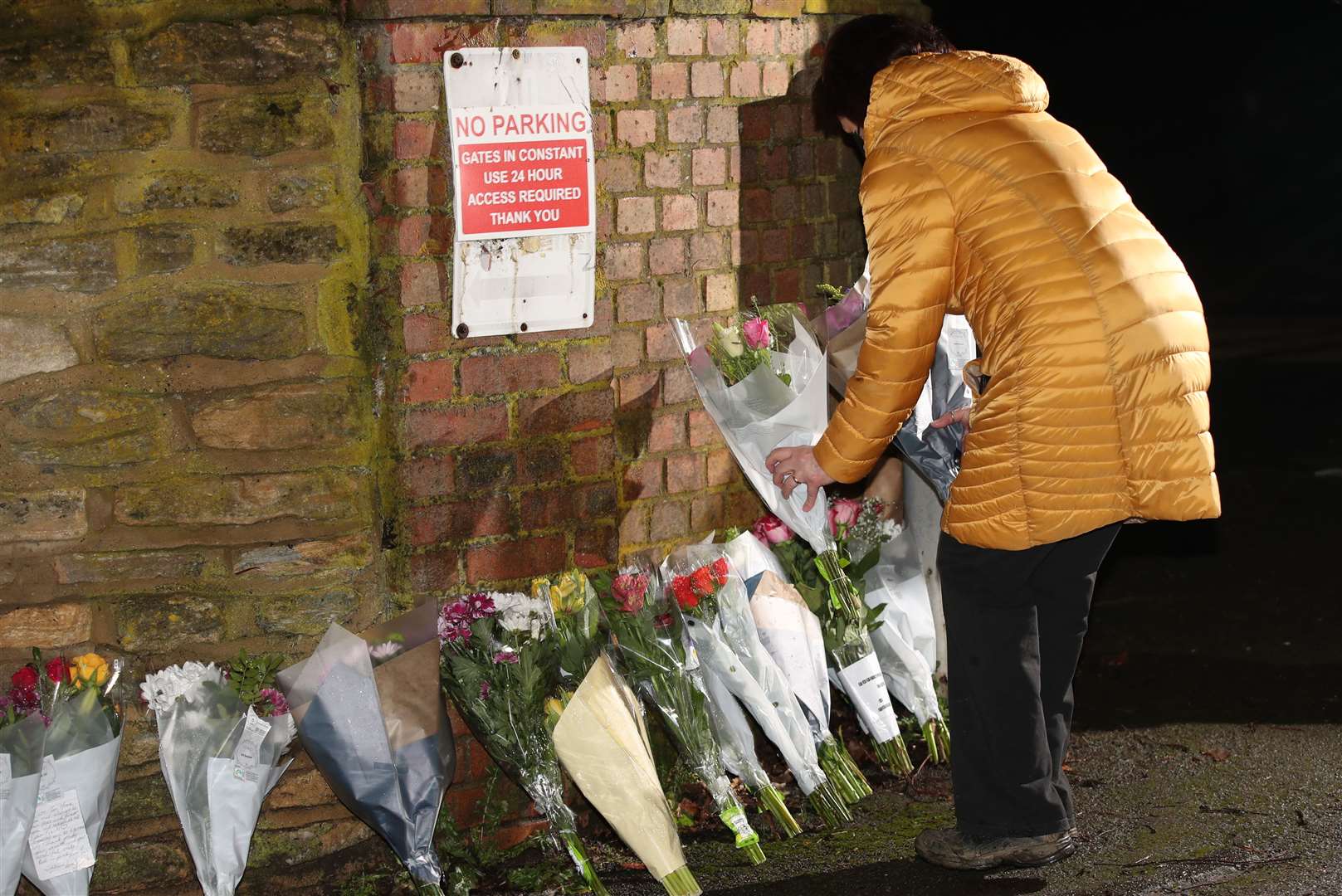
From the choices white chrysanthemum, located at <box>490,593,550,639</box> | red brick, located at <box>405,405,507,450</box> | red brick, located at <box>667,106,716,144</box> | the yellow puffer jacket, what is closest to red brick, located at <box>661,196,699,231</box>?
red brick, located at <box>667,106,716,144</box>

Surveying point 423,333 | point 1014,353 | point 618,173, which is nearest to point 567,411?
point 423,333

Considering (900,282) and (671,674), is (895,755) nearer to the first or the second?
(671,674)

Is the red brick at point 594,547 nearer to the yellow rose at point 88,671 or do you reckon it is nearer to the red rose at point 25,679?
the yellow rose at point 88,671

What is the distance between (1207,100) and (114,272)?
15.6 m

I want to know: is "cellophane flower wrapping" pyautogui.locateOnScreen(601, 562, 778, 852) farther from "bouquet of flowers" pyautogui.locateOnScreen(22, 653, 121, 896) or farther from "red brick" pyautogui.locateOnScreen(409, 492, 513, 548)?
"bouquet of flowers" pyautogui.locateOnScreen(22, 653, 121, 896)

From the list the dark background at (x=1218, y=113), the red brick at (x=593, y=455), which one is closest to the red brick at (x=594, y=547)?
the red brick at (x=593, y=455)

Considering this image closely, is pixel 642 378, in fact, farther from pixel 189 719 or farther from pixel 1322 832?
pixel 1322 832

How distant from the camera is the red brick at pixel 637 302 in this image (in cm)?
372

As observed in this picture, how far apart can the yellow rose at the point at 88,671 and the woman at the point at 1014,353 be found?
1.62 meters

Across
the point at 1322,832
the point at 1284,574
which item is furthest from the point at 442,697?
the point at 1284,574

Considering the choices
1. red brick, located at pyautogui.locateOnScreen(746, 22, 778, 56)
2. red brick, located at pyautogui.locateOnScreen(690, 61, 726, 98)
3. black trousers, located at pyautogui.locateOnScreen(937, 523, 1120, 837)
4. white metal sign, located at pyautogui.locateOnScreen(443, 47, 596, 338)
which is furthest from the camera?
red brick, located at pyautogui.locateOnScreen(746, 22, 778, 56)

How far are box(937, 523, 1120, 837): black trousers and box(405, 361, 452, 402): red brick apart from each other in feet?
3.84

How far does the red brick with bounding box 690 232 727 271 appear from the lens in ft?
12.7

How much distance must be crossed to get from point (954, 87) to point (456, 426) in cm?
133
